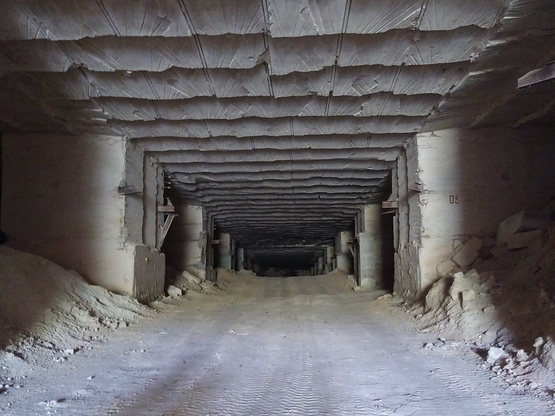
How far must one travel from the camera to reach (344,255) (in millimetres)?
17969

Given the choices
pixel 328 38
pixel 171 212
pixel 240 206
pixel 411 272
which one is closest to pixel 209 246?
pixel 240 206

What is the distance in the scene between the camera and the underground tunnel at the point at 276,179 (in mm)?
3695

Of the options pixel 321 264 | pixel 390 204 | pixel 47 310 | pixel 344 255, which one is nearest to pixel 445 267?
pixel 390 204

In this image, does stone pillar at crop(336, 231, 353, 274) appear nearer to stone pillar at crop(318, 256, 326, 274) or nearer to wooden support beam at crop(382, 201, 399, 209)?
stone pillar at crop(318, 256, 326, 274)

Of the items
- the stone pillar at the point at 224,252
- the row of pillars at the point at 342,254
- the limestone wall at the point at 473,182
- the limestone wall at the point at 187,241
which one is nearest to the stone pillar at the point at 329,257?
the row of pillars at the point at 342,254

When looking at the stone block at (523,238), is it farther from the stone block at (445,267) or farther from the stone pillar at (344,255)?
the stone pillar at (344,255)

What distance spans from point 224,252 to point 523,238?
43.4 ft

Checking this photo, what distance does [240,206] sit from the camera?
13359 millimetres

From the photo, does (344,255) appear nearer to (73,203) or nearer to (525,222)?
(525,222)

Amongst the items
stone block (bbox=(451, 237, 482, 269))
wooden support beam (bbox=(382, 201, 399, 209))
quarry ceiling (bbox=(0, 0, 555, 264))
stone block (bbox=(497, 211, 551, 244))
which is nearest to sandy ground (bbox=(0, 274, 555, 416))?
stone block (bbox=(451, 237, 482, 269))

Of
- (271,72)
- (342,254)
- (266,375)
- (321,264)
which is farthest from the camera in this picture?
(321,264)

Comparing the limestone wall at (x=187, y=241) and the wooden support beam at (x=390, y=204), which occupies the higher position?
the wooden support beam at (x=390, y=204)

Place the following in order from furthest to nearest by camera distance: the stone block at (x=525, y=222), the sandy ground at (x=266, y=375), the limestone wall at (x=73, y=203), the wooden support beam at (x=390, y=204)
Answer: the wooden support beam at (x=390, y=204), the limestone wall at (x=73, y=203), the stone block at (x=525, y=222), the sandy ground at (x=266, y=375)

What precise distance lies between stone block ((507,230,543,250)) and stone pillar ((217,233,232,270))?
12.9 metres
